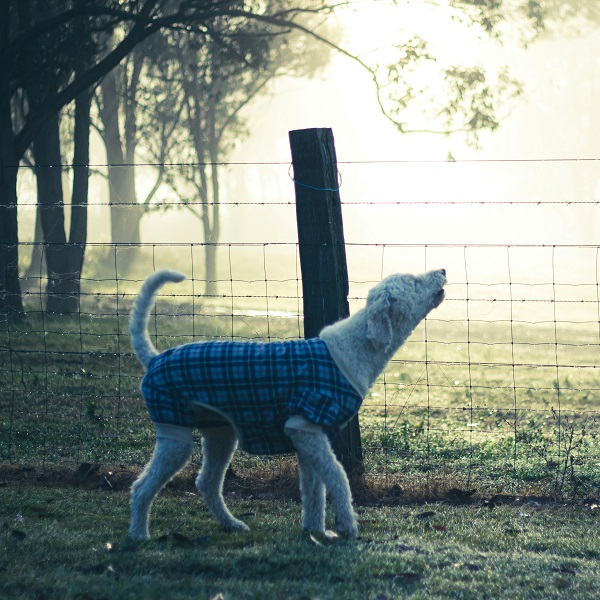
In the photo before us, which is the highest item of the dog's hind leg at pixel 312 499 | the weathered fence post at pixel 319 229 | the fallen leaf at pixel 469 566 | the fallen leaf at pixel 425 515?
the weathered fence post at pixel 319 229

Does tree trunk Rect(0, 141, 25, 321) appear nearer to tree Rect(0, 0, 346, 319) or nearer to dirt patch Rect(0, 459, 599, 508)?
tree Rect(0, 0, 346, 319)

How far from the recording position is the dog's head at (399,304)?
4.82 meters

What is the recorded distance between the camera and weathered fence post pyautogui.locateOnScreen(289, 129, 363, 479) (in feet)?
20.1

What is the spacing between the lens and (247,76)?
3388 cm

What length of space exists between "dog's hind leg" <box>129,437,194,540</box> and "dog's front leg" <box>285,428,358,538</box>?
0.61 metres

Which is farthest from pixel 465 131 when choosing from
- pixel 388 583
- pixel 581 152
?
pixel 581 152

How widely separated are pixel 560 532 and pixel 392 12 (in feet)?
42.6

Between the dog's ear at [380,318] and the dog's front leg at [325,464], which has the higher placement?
the dog's ear at [380,318]

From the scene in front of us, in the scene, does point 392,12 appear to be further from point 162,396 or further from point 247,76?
point 247,76

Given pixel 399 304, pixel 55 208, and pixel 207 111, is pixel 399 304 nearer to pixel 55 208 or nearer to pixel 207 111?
pixel 55 208

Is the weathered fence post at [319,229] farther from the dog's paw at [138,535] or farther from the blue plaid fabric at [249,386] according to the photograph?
the dog's paw at [138,535]

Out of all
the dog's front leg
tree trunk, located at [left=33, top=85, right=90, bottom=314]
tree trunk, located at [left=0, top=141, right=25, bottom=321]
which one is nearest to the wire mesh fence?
tree trunk, located at [left=0, top=141, right=25, bottom=321]

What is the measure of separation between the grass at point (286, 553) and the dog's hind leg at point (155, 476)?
11 cm

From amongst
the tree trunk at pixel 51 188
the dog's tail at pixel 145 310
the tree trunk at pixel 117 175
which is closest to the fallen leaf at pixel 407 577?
the dog's tail at pixel 145 310
